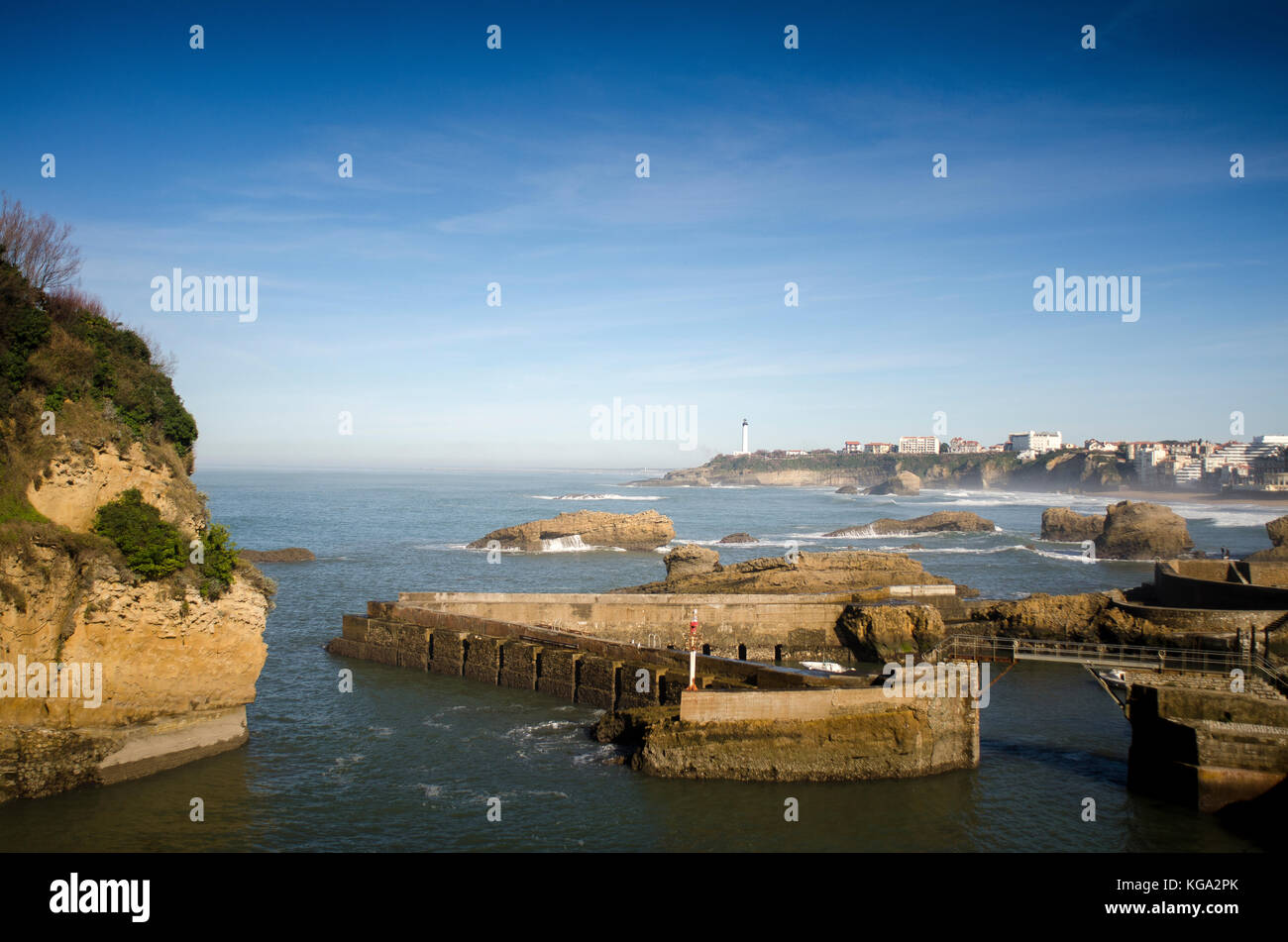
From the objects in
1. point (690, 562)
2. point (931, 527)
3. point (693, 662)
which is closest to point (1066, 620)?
point (693, 662)

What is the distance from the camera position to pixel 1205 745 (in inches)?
754

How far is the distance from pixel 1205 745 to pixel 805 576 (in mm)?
24850

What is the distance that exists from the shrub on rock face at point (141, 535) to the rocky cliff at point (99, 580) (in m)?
0.03

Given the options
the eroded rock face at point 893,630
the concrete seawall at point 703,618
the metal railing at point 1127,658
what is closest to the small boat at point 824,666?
the concrete seawall at point 703,618

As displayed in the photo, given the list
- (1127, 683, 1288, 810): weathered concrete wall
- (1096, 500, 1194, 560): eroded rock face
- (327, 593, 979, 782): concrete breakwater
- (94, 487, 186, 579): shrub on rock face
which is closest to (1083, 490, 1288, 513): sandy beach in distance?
(1096, 500, 1194, 560): eroded rock face

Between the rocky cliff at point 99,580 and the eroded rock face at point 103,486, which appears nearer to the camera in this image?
the rocky cliff at point 99,580

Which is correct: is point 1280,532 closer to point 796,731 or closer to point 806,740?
point 806,740

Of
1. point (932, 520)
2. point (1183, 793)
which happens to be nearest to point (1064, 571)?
point (932, 520)

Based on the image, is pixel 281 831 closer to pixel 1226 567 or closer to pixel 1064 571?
pixel 1226 567

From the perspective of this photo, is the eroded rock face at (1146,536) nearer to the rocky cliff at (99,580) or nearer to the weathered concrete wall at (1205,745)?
the weathered concrete wall at (1205,745)

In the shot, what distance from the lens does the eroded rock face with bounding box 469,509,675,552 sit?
80.1m

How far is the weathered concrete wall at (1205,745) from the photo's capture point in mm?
18703

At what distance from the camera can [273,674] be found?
3153 cm
